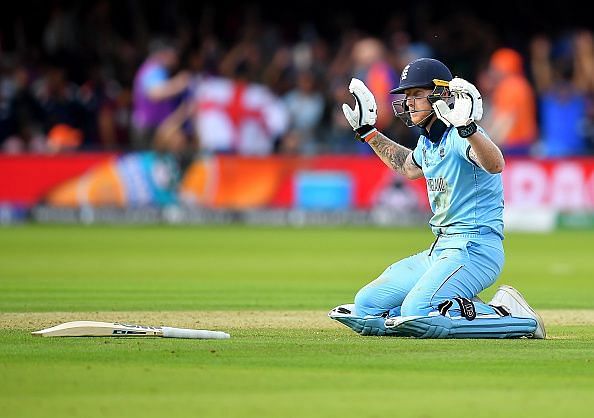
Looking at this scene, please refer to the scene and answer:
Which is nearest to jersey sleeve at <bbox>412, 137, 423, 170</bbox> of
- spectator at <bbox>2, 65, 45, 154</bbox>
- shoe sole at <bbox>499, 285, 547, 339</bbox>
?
shoe sole at <bbox>499, 285, 547, 339</bbox>

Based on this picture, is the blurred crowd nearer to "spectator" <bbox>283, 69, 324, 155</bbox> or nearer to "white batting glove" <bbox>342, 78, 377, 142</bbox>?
→ "spectator" <bbox>283, 69, 324, 155</bbox>

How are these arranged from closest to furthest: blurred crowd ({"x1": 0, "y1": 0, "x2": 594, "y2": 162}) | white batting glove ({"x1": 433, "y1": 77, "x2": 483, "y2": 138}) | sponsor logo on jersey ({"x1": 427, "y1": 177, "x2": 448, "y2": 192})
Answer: white batting glove ({"x1": 433, "y1": 77, "x2": 483, "y2": 138})
sponsor logo on jersey ({"x1": 427, "y1": 177, "x2": 448, "y2": 192})
blurred crowd ({"x1": 0, "y1": 0, "x2": 594, "y2": 162})

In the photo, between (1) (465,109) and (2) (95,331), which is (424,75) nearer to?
(1) (465,109)

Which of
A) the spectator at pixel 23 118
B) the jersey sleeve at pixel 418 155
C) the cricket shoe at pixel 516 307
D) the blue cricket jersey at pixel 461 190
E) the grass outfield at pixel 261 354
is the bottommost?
the grass outfield at pixel 261 354

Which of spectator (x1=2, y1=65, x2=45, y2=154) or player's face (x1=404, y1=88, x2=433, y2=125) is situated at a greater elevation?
spectator (x1=2, y1=65, x2=45, y2=154)

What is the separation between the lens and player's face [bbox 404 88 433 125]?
8922mm

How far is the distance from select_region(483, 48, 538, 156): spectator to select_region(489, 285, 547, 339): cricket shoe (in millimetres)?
12941

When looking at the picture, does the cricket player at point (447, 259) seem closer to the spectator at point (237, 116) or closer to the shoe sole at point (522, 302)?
the shoe sole at point (522, 302)

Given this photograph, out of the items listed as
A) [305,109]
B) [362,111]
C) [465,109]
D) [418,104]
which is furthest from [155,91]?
[465,109]

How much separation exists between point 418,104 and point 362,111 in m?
0.68

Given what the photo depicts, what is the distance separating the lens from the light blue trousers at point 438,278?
8578 millimetres

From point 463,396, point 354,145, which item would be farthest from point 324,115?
point 463,396

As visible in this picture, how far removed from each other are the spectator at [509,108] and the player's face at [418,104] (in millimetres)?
12754

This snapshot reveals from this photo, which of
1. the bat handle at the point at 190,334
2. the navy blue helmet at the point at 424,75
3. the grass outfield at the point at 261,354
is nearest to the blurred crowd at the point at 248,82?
the grass outfield at the point at 261,354
